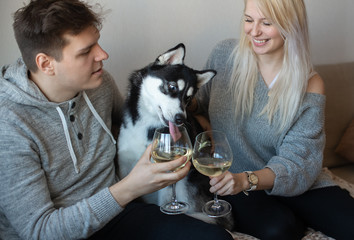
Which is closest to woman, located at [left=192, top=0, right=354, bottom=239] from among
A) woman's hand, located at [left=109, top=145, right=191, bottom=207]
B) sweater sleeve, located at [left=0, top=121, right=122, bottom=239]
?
woman's hand, located at [left=109, top=145, right=191, bottom=207]

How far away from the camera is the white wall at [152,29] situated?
172 centimetres

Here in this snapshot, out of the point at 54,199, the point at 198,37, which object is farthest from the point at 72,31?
the point at 198,37

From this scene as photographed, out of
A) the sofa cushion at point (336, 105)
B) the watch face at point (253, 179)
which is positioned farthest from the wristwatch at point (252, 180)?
the sofa cushion at point (336, 105)

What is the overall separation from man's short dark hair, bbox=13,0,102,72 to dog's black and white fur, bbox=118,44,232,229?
1.35 feet

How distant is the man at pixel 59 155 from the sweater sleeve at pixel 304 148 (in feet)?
1.44

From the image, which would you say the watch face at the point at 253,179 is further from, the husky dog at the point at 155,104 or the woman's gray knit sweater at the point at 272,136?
the husky dog at the point at 155,104

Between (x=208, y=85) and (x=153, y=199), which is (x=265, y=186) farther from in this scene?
(x=208, y=85)

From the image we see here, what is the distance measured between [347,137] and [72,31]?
1.68 metres

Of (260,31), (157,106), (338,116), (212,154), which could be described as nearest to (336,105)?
(338,116)

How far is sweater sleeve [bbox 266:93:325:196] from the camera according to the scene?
4.73 feet

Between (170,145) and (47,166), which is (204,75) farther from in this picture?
(47,166)

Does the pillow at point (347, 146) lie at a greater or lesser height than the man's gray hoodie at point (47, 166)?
lesser

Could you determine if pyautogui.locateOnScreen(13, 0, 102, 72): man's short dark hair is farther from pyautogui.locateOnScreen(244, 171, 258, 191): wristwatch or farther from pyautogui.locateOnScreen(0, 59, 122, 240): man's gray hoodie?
pyautogui.locateOnScreen(244, 171, 258, 191): wristwatch

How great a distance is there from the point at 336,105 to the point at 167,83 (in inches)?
47.1
